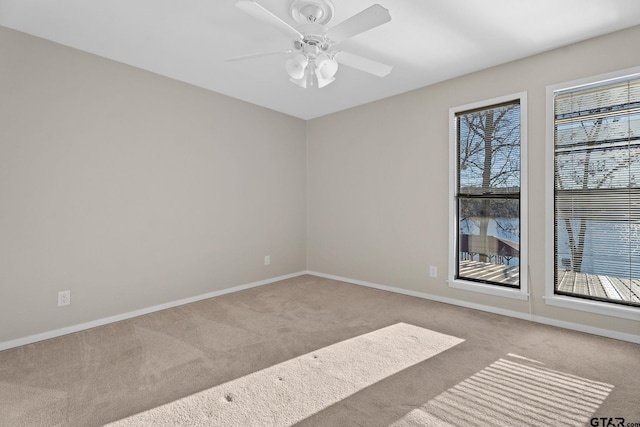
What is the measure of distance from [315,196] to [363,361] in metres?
3.08

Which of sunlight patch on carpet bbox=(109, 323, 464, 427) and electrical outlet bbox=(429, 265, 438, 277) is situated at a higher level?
electrical outlet bbox=(429, 265, 438, 277)

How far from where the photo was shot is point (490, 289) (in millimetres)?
3291

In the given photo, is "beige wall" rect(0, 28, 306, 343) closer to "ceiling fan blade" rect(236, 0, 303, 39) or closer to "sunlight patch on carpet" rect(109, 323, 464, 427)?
"sunlight patch on carpet" rect(109, 323, 464, 427)

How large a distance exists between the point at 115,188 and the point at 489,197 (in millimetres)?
3765

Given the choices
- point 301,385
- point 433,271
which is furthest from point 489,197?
point 301,385

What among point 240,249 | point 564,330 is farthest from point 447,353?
point 240,249

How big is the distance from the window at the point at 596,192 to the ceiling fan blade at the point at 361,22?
6.82ft

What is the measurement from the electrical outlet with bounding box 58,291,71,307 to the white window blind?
436cm

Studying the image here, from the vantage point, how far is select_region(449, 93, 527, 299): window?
10.4 feet

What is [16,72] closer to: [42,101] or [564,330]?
[42,101]

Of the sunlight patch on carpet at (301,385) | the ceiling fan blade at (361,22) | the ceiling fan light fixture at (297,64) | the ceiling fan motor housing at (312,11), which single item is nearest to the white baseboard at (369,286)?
the sunlight patch on carpet at (301,385)

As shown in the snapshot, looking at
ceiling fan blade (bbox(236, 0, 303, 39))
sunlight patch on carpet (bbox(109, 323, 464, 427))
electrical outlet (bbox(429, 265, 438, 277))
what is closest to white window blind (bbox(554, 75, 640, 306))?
electrical outlet (bbox(429, 265, 438, 277))

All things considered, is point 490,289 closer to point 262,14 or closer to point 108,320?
point 262,14

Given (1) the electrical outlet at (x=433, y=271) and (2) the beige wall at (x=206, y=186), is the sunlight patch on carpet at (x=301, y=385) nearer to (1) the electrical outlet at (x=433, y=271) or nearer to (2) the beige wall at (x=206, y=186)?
(1) the electrical outlet at (x=433, y=271)
